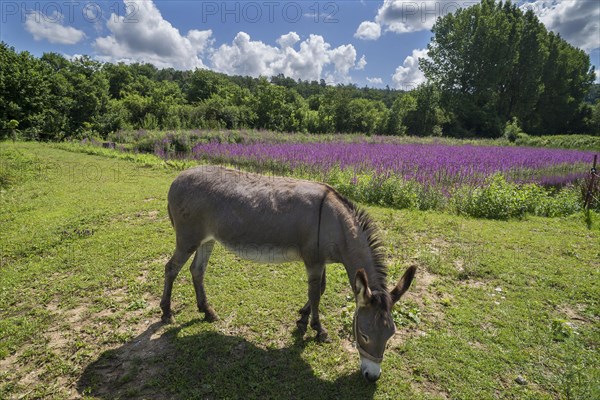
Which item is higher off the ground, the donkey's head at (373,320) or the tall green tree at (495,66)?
the tall green tree at (495,66)

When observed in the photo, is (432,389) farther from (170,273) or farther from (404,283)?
(170,273)

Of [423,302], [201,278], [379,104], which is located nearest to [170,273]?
[201,278]

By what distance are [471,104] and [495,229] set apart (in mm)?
44509

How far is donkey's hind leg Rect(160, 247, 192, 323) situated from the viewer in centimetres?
395

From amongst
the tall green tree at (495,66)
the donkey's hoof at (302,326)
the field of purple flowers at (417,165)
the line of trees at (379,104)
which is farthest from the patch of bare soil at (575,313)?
the tall green tree at (495,66)

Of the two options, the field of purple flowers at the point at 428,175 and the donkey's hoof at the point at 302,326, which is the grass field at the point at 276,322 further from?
the field of purple flowers at the point at 428,175

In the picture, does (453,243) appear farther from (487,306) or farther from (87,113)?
(87,113)

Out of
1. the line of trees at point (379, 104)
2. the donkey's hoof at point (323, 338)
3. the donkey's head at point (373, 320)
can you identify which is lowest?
the donkey's hoof at point (323, 338)

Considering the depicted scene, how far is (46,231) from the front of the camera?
6746mm

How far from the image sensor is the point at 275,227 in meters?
3.60

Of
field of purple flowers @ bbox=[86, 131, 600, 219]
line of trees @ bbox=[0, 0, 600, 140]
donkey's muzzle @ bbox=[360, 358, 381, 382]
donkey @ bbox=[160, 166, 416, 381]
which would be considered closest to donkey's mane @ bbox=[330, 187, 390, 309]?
donkey @ bbox=[160, 166, 416, 381]

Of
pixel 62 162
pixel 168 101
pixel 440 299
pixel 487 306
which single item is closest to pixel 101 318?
pixel 440 299

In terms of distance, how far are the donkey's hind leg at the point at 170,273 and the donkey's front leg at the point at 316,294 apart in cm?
167

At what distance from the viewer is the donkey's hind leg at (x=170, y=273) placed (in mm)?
3947
